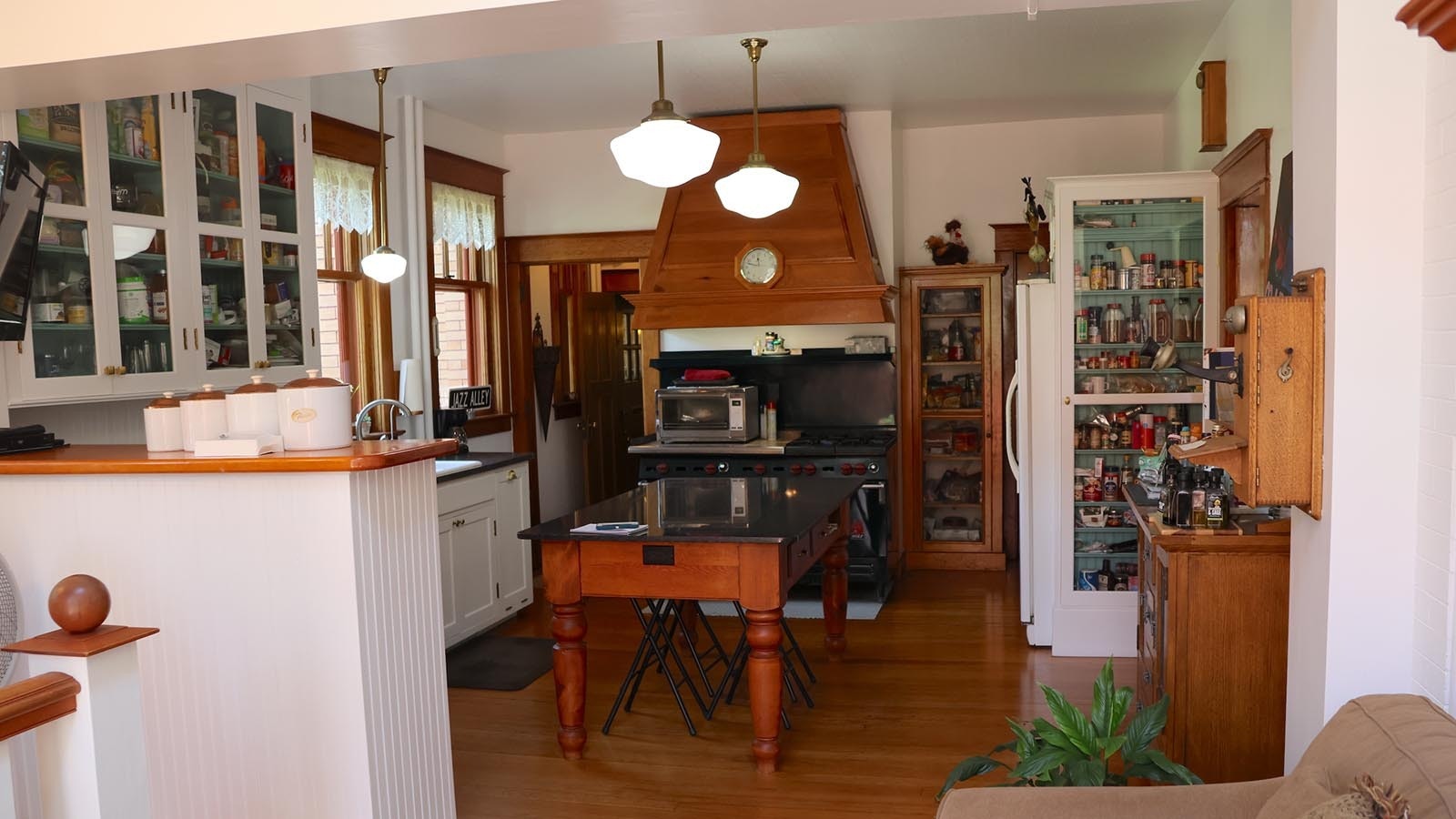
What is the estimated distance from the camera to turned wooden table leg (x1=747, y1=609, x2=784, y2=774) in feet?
13.3

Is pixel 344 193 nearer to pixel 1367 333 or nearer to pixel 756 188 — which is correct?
pixel 756 188

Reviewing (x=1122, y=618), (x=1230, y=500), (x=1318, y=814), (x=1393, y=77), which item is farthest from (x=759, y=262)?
(x=1318, y=814)

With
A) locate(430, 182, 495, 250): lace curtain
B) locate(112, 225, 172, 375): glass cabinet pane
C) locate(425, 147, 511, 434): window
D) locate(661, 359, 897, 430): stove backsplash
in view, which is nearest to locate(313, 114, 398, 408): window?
locate(425, 147, 511, 434): window

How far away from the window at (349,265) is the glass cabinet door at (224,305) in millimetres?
1153

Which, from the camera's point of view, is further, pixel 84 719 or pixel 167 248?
pixel 167 248

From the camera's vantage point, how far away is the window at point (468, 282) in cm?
662

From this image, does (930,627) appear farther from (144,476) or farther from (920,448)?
(144,476)

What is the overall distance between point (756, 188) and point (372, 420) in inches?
97.8

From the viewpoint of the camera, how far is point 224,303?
4293mm

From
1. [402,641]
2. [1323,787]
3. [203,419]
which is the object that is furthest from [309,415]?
[1323,787]

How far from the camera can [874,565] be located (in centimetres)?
655

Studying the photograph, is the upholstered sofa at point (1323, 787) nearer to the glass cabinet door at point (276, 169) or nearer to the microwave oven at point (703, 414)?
the glass cabinet door at point (276, 169)

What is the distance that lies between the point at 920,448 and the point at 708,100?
2555 millimetres

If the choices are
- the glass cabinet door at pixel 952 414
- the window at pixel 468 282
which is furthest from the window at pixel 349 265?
the glass cabinet door at pixel 952 414
